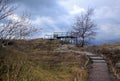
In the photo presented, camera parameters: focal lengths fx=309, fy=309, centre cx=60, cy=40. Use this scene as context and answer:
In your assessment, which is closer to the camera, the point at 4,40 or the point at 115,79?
the point at 4,40

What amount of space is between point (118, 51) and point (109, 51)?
1.60m

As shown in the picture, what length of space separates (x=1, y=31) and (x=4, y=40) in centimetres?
74

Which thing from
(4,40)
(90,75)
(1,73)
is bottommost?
(90,75)

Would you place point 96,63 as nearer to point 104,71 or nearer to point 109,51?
point 104,71

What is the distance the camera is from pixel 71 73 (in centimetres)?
2711

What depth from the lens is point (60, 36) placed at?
92.0m

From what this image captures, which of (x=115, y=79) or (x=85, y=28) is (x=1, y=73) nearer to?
(x=115, y=79)

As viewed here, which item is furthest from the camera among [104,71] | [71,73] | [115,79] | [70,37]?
[70,37]

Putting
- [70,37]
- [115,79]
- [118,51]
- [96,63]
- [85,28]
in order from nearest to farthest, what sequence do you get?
[115,79] → [96,63] → [118,51] → [85,28] → [70,37]

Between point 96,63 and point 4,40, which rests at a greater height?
point 4,40

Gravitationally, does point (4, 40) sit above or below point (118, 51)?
above

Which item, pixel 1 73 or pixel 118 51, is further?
pixel 118 51

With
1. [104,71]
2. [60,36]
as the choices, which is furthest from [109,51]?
[60,36]

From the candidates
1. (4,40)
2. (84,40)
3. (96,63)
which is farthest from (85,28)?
(4,40)
